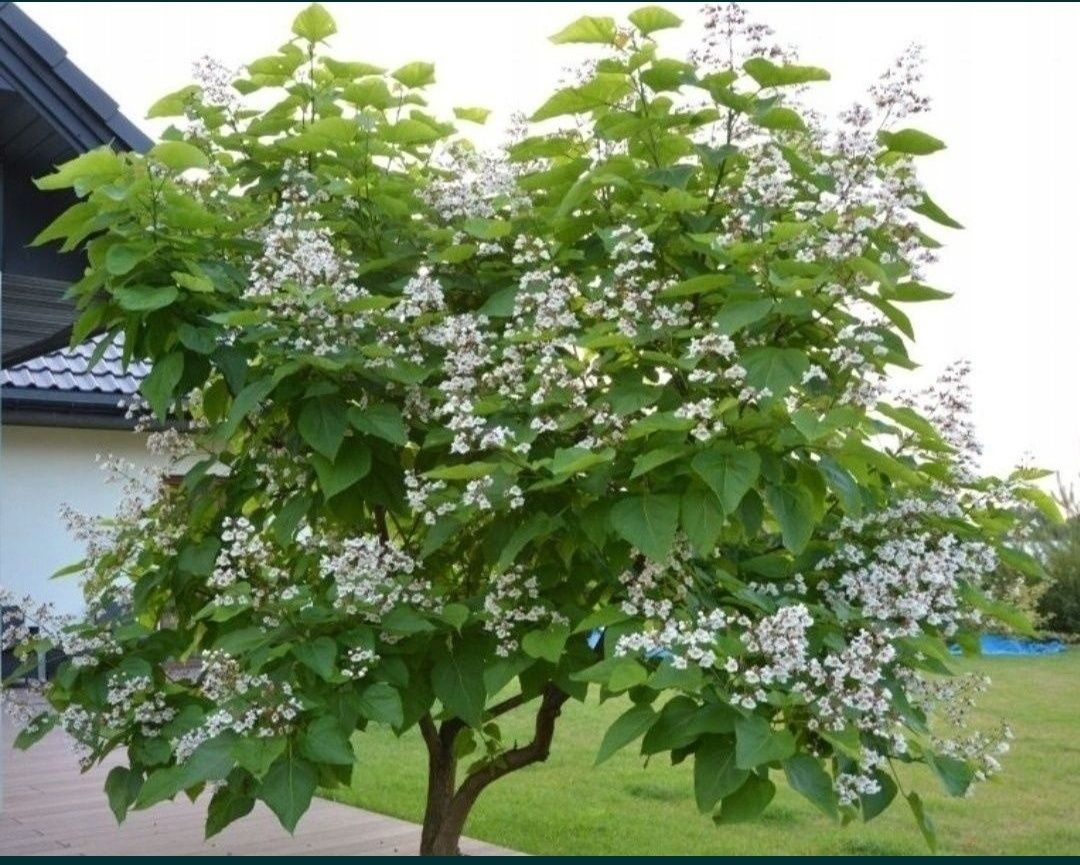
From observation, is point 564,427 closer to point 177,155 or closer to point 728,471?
point 728,471

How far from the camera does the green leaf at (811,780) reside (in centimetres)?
206

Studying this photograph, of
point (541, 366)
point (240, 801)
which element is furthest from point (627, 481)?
point (240, 801)

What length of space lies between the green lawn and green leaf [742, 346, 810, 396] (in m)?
2.27

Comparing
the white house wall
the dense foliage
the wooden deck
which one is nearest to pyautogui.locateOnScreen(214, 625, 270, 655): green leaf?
the wooden deck

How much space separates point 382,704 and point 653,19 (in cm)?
141

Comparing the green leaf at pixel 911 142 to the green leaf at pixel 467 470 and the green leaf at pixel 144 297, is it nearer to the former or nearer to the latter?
the green leaf at pixel 467 470

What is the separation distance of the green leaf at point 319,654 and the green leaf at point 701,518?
0.69 metres

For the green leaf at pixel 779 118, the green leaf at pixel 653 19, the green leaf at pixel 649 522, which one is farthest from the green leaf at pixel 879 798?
the green leaf at pixel 653 19

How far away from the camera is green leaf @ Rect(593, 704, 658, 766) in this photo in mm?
2117

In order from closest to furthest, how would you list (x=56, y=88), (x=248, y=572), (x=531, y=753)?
(x=248, y=572)
(x=531, y=753)
(x=56, y=88)

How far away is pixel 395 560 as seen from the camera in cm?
268

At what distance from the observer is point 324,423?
2604mm

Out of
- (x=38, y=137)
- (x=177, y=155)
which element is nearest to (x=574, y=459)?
(x=177, y=155)

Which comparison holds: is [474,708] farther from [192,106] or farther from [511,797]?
[511,797]
